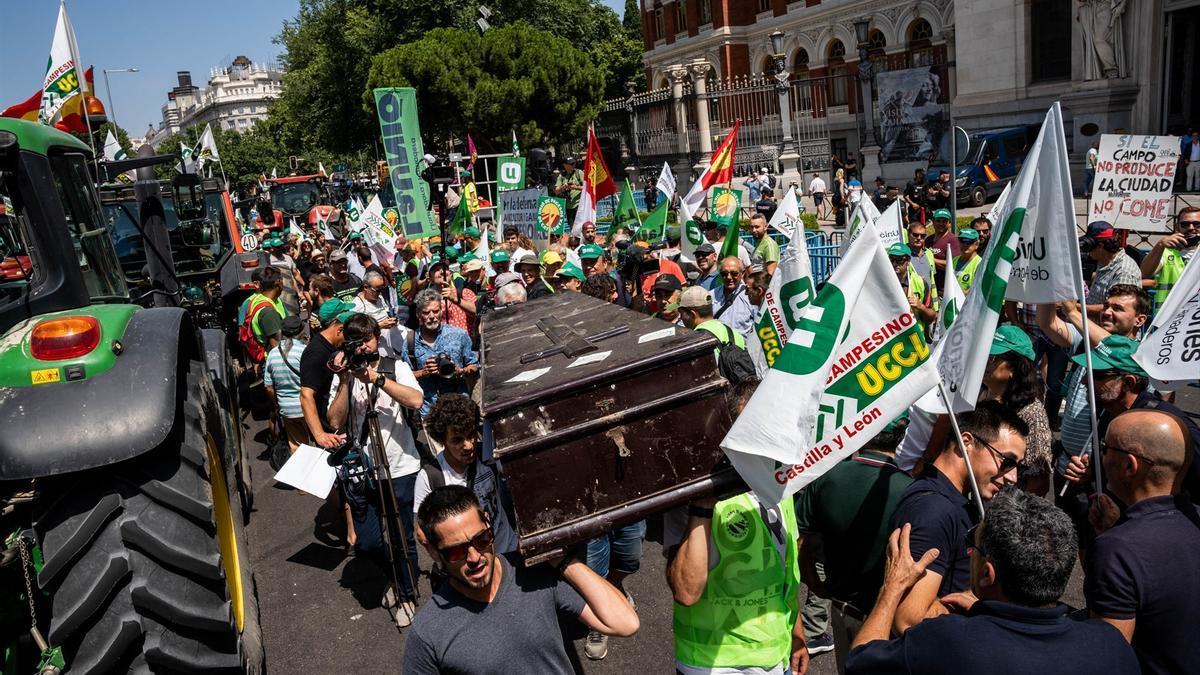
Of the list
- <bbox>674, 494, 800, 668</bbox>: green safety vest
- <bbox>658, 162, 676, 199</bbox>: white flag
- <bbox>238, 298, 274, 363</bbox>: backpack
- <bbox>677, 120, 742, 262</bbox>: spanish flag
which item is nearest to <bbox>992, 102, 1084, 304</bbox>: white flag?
<bbox>674, 494, 800, 668</bbox>: green safety vest

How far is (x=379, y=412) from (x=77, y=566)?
1.84 metres

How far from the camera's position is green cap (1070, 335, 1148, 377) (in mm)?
3932

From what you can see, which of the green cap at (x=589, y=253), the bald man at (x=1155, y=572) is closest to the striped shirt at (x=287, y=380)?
the green cap at (x=589, y=253)

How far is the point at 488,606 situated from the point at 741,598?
868mm

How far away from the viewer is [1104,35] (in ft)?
70.6

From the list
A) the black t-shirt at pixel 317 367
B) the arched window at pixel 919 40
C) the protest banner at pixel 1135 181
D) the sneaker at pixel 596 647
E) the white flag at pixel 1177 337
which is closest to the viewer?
the white flag at pixel 1177 337

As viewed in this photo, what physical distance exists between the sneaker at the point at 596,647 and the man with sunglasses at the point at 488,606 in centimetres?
199

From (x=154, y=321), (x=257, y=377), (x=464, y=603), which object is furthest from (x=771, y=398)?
(x=257, y=377)

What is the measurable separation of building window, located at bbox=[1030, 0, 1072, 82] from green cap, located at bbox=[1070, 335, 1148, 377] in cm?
2286

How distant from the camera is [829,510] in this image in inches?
125

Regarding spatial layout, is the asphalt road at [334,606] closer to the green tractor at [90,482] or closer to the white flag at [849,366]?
the green tractor at [90,482]

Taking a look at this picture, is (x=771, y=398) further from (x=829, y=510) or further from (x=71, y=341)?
(x=71, y=341)

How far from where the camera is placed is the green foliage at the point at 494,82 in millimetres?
34469

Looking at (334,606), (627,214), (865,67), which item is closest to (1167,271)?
(334,606)
